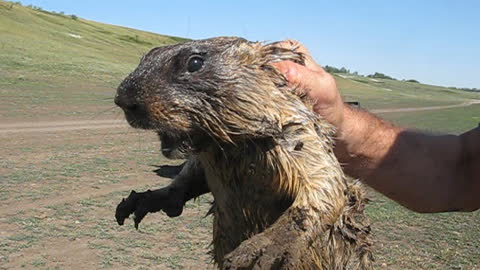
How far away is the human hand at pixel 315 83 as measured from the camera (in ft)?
9.11

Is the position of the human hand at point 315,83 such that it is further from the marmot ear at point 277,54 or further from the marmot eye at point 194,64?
the marmot eye at point 194,64

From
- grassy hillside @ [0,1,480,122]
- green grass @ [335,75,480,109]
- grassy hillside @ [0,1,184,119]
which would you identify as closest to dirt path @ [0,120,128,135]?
grassy hillside @ [0,1,480,122]

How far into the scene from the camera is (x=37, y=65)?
112 feet

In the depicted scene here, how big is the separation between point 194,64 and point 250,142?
1.40ft

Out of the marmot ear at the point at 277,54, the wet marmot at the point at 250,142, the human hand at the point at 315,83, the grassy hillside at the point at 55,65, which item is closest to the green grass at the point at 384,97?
the grassy hillside at the point at 55,65

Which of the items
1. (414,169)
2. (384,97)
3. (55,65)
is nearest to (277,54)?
(414,169)

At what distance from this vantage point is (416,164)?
3703 mm

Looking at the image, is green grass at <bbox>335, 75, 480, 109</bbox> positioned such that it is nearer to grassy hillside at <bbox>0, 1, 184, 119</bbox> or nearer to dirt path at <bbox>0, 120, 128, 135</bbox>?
dirt path at <bbox>0, 120, 128, 135</bbox>

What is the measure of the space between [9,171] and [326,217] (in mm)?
10384

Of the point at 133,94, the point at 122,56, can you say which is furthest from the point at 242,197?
the point at 122,56

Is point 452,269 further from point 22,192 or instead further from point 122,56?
point 122,56

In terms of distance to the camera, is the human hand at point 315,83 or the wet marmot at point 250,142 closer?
the wet marmot at point 250,142

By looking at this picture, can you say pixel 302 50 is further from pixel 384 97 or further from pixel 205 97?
pixel 384 97

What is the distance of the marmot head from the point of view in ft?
8.11
